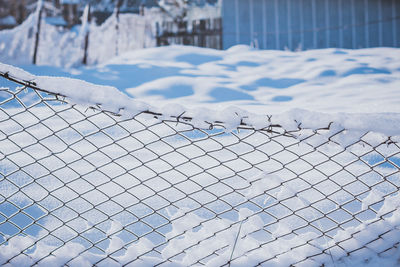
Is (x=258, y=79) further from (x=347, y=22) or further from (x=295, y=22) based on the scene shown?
(x=347, y=22)

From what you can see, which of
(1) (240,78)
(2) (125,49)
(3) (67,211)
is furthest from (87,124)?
(2) (125,49)

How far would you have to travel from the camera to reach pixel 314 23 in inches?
340

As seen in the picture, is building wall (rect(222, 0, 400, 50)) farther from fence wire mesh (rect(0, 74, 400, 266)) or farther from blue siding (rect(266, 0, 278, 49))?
fence wire mesh (rect(0, 74, 400, 266))

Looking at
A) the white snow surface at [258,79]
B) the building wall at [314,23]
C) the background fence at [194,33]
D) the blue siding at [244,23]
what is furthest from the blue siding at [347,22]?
the white snow surface at [258,79]

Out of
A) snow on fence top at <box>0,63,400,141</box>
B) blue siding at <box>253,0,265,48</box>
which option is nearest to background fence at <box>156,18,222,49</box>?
blue siding at <box>253,0,265,48</box>

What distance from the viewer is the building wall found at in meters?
Answer: 8.49

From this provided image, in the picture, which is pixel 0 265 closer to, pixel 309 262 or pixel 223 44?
pixel 309 262

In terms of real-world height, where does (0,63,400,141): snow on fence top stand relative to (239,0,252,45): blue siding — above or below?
below

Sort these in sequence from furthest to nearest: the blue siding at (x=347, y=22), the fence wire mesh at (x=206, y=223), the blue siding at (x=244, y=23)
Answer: the blue siding at (x=347, y=22), the blue siding at (x=244, y=23), the fence wire mesh at (x=206, y=223)

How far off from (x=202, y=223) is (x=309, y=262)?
0.39 m

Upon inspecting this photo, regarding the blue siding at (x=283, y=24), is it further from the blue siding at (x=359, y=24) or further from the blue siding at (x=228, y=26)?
the blue siding at (x=359, y=24)

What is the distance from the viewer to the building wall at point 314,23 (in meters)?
8.49

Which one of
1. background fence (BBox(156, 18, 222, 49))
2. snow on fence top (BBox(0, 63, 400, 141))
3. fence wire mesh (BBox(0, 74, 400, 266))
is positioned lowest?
fence wire mesh (BBox(0, 74, 400, 266))

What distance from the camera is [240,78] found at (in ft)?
14.2
